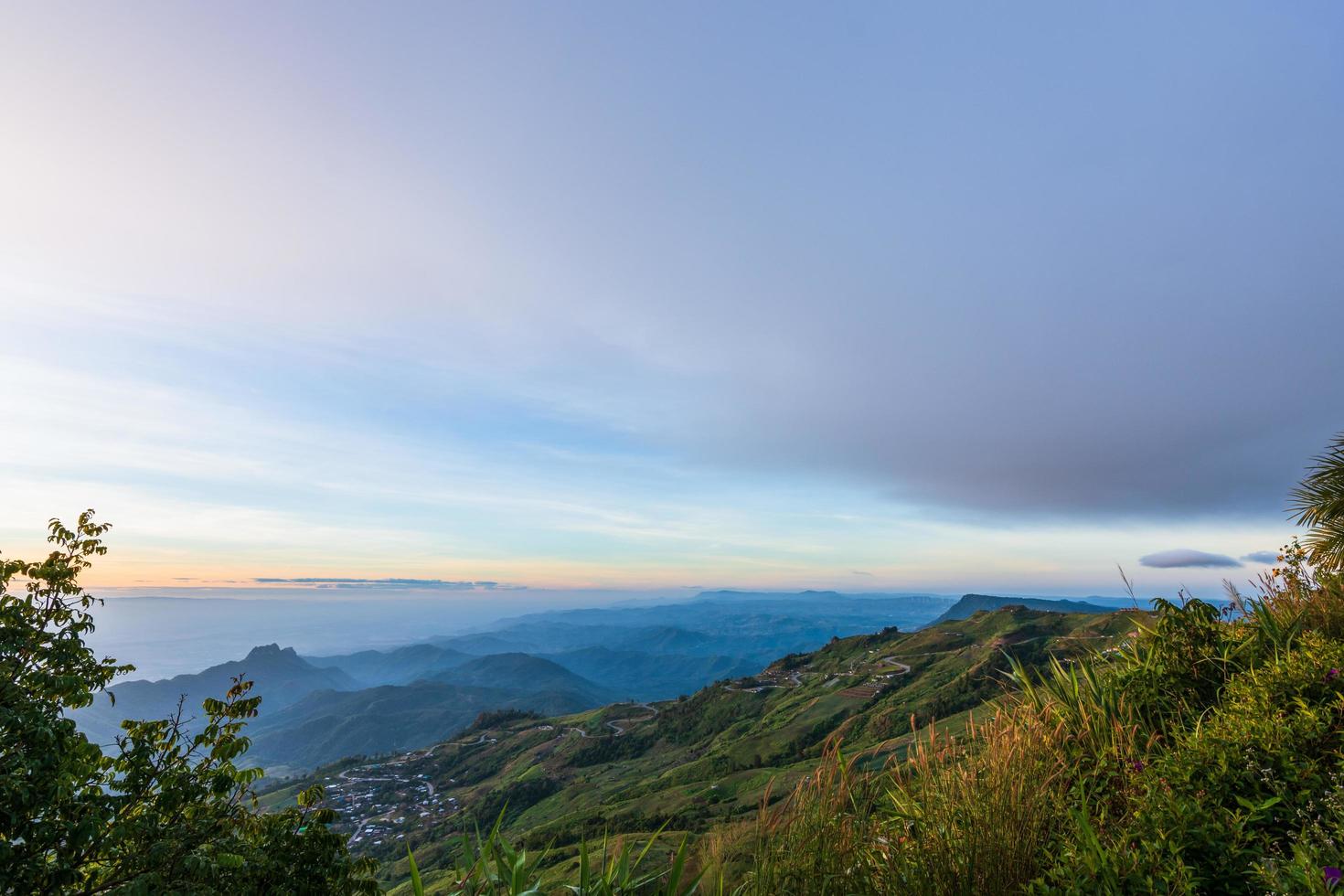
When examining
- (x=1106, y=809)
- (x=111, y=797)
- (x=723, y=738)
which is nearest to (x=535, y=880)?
(x=1106, y=809)

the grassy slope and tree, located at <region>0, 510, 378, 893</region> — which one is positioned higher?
tree, located at <region>0, 510, 378, 893</region>

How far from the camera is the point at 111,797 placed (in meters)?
6.33

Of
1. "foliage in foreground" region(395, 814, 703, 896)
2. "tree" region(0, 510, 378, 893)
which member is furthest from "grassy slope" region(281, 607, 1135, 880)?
"foliage in foreground" region(395, 814, 703, 896)

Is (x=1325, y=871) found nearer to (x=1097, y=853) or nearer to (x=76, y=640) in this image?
(x=1097, y=853)

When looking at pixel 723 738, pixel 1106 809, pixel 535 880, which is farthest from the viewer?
pixel 723 738

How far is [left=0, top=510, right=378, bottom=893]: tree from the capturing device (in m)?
5.39

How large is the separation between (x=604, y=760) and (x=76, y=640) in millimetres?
167742

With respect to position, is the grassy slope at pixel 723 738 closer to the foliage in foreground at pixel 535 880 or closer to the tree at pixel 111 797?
the tree at pixel 111 797

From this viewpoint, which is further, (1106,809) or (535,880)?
(1106,809)

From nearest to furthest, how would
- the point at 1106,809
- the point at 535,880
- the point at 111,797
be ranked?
1. the point at 535,880
2. the point at 1106,809
3. the point at 111,797

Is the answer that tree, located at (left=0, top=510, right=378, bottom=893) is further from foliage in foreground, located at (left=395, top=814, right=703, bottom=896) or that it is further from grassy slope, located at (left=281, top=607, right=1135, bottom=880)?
grassy slope, located at (left=281, top=607, right=1135, bottom=880)

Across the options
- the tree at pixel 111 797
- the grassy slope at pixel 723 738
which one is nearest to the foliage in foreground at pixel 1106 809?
the tree at pixel 111 797

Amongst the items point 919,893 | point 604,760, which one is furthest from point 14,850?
point 604,760

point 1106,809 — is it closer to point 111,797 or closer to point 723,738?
point 111,797
